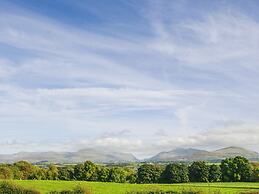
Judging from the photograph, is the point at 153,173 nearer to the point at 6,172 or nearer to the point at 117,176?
the point at 117,176

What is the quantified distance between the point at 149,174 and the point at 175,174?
8332mm

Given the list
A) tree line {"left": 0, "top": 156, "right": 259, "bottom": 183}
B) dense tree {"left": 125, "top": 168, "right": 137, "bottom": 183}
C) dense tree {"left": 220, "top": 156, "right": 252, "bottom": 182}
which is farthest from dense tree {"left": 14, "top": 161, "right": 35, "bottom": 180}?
dense tree {"left": 220, "top": 156, "right": 252, "bottom": 182}

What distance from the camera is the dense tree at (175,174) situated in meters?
89.8

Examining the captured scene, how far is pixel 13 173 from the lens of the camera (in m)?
96.8

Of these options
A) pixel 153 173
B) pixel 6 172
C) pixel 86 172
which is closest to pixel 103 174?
pixel 86 172

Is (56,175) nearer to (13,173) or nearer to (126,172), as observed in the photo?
(13,173)

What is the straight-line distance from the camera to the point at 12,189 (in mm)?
48969

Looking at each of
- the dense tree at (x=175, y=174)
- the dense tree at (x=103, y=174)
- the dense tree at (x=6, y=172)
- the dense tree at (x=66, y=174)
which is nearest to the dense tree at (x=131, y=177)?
the dense tree at (x=103, y=174)

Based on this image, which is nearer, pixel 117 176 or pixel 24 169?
pixel 117 176

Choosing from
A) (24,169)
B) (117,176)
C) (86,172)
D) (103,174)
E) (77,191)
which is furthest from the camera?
(24,169)

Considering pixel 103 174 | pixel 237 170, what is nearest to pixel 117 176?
pixel 103 174

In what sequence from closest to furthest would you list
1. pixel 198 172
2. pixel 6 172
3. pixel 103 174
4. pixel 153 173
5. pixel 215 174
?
pixel 215 174 → pixel 198 172 → pixel 6 172 → pixel 153 173 → pixel 103 174

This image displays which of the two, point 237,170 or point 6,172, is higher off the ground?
point 237,170

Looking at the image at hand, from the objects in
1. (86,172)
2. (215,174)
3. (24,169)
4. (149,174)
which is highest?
(24,169)
